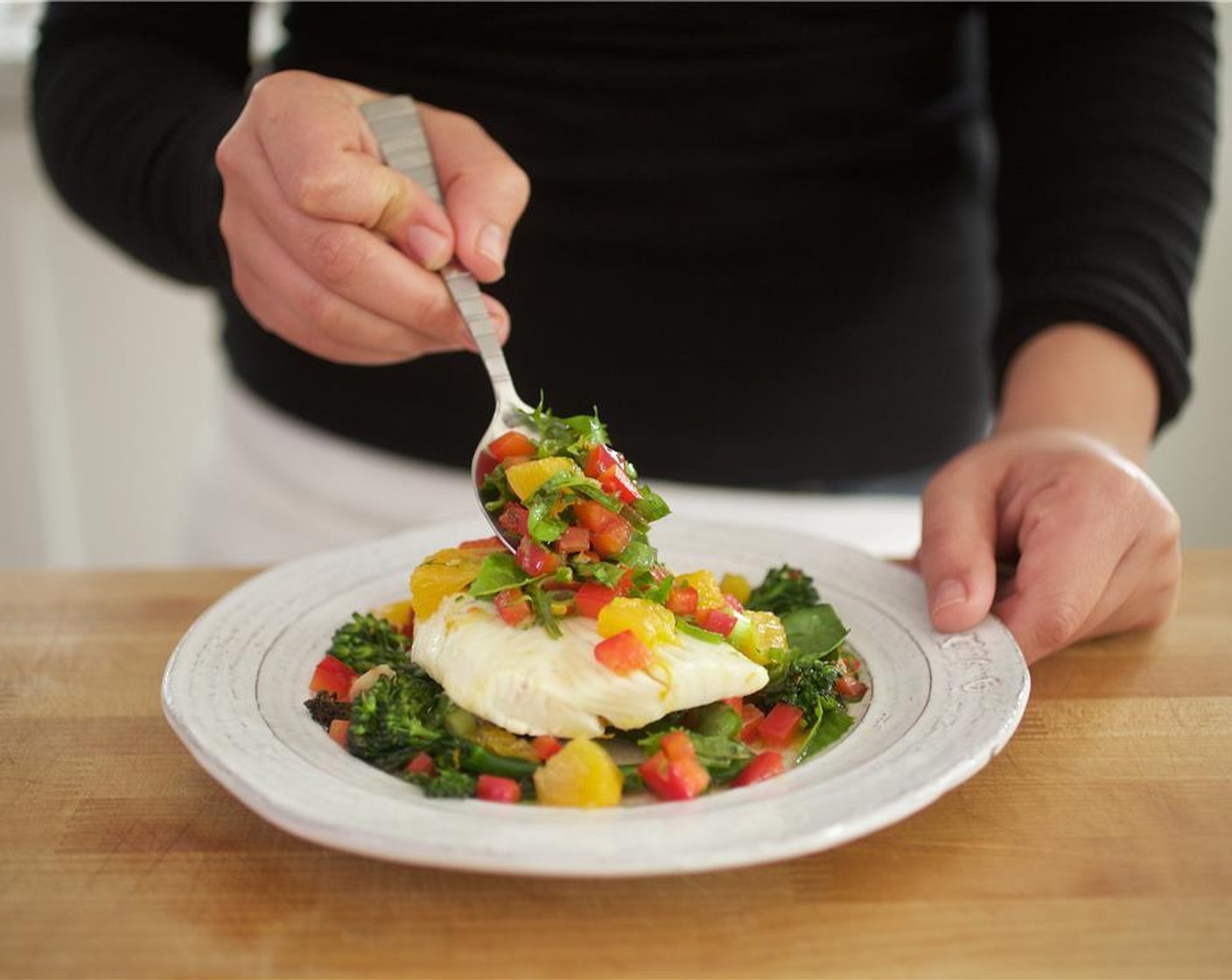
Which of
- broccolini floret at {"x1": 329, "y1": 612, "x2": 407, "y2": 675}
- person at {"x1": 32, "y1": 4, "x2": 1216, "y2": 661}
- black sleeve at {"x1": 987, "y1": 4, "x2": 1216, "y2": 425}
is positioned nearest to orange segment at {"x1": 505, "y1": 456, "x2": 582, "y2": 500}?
broccolini floret at {"x1": 329, "y1": 612, "x2": 407, "y2": 675}

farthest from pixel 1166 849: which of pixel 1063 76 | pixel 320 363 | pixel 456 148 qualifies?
pixel 320 363

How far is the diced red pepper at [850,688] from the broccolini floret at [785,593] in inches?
9.3

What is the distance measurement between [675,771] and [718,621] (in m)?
0.34

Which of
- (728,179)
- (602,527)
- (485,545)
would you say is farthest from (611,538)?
(728,179)

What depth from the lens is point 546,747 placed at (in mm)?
1756

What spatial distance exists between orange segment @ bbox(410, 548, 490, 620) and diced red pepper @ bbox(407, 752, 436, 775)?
32cm

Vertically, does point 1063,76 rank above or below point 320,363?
above

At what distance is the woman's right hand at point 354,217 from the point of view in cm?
212

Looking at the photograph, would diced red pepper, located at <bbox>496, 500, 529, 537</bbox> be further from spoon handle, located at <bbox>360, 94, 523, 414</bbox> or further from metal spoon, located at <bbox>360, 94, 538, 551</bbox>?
spoon handle, located at <bbox>360, 94, 523, 414</bbox>

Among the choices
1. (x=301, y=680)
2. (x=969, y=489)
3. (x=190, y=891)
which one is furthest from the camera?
(x=969, y=489)

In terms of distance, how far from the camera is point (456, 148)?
230cm

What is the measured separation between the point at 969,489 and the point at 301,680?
114 centimetres

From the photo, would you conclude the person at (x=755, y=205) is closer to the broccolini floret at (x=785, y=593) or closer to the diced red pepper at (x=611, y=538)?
the broccolini floret at (x=785, y=593)

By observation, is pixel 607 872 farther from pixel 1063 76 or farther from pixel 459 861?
pixel 1063 76
